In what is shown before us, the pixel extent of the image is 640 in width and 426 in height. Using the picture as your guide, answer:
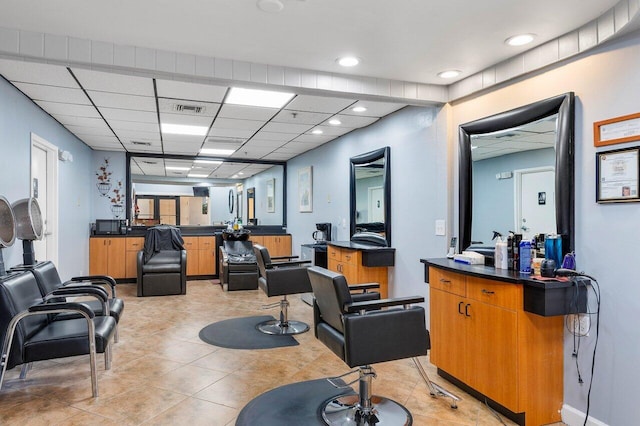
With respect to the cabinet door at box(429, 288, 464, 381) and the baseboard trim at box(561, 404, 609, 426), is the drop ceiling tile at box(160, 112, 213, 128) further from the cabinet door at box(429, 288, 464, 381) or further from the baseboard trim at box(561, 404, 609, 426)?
the baseboard trim at box(561, 404, 609, 426)

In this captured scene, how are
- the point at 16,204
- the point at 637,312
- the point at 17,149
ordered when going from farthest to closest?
1. the point at 17,149
2. the point at 16,204
3. the point at 637,312

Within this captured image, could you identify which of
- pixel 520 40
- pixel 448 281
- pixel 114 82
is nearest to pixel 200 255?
pixel 114 82

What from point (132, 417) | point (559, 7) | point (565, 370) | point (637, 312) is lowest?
point (132, 417)

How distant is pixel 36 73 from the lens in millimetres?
3291

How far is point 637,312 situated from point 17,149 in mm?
4995

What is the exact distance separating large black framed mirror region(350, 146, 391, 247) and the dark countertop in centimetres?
157

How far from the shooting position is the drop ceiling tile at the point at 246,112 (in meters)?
4.39

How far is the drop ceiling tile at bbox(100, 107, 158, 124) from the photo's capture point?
4.48 metres

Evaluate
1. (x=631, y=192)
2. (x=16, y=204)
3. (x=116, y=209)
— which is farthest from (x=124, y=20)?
(x=116, y=209)

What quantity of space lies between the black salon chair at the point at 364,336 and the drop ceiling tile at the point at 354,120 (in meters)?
2.68

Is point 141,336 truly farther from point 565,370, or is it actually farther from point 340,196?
point 565,370

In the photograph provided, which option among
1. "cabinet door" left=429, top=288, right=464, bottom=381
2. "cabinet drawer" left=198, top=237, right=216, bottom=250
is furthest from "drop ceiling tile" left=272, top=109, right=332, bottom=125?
"cabinet drawer" left=198, top=237, right=216, bottom=250

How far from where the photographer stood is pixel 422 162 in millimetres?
4051

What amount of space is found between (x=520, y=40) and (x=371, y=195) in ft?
8.60
